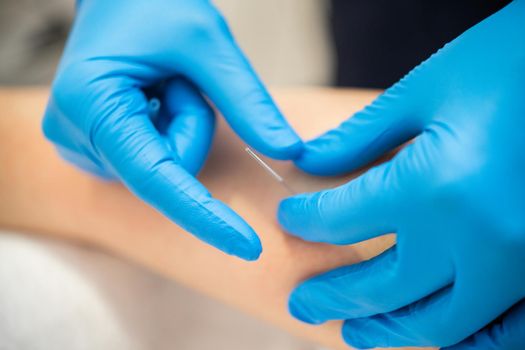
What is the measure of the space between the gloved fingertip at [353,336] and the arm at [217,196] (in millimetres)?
43

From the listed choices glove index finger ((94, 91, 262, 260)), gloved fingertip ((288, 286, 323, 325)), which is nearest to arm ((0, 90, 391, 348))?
gloved fingertip ((288, 286, 323, 325))

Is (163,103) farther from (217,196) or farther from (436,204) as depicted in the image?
(436,204)

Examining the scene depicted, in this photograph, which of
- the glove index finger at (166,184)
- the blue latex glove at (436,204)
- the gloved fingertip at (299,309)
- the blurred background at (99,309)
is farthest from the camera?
the blurred background at (99,309)

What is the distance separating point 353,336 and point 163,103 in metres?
0.62

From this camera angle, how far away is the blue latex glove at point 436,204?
2.11 ft

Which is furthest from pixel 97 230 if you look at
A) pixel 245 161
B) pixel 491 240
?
pixel 491 240

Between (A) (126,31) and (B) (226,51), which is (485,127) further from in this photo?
(A) (126,31)

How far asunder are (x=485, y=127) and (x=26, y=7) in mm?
1585

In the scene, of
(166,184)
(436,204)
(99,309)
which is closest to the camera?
(436,204)

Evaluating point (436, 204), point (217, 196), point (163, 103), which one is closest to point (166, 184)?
point (217, 196)

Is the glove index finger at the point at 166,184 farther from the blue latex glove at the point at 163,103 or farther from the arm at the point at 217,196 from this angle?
the arm at the point at 217,196

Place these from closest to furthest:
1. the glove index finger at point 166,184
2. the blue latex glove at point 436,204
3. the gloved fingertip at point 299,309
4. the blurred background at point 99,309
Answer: the blue latex glove at point 436,204
the glove index finger at point 166,184
the gloved fingertip at point 299,309
the blurred background at point 99,309

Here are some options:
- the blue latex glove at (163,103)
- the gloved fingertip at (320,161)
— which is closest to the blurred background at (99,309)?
the blue latex glove at (163,103)

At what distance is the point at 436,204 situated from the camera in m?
0.65
